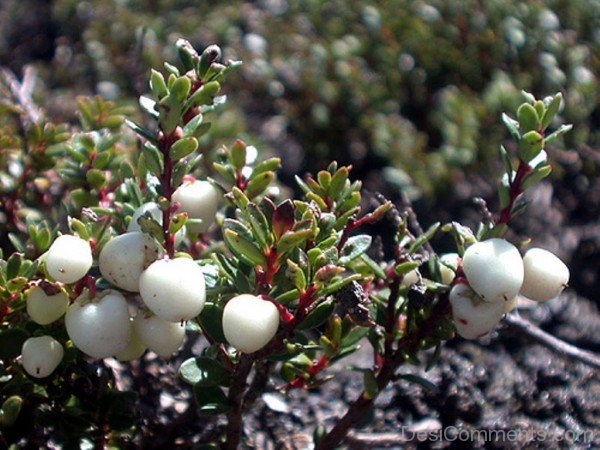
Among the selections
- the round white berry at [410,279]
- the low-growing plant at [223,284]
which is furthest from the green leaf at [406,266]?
the round white berry at [410,279]

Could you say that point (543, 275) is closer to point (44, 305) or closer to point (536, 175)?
point (536, 175)

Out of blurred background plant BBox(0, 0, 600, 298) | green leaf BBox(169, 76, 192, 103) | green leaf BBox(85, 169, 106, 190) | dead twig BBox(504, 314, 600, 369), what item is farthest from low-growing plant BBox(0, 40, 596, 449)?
blurred background plant BBox(0, 0, 600, 298)

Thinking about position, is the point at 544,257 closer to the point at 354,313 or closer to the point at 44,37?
the point at 354,313

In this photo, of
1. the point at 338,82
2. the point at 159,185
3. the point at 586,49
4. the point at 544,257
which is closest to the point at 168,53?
the point at 338,82

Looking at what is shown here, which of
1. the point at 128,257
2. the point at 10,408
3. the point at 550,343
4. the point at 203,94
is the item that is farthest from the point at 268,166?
the point at 550,343

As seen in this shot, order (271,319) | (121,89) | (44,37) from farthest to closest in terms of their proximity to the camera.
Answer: (44,37) → (121,89) → (271,319)

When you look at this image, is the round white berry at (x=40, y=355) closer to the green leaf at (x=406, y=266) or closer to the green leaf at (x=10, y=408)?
the green leaf at (x=10, y=408)
